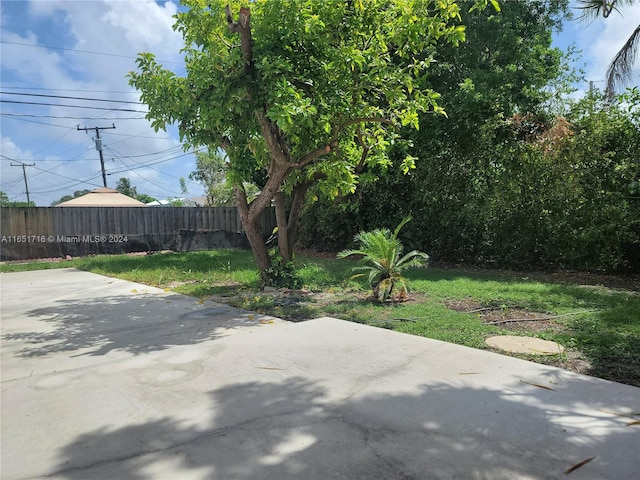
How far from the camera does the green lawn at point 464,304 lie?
14.7 feet

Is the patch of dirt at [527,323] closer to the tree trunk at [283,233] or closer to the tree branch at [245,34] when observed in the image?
the tree trunk at [283,233]

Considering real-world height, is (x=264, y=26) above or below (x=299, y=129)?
above

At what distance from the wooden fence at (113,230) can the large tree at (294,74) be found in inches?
359

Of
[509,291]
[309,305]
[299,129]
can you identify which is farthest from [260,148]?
[509,291]

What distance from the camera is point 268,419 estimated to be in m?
2.97

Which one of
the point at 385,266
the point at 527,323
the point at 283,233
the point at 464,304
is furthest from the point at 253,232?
the point at 527,323

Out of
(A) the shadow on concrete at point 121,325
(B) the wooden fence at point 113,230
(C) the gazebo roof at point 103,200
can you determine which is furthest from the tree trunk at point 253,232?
(C) the gazebo roof at point 103,200

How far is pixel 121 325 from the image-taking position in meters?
5.67

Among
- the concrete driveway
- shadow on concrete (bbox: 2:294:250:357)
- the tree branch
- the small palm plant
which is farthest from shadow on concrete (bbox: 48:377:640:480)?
the tree branch

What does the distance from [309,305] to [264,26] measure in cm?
414

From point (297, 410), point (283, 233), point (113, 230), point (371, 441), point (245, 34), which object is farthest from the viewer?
point (113, 230)

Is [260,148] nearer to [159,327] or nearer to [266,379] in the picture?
[159,327]

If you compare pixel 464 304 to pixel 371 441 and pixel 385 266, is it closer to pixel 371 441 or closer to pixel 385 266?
pixel 385 266

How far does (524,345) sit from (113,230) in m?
14.8
